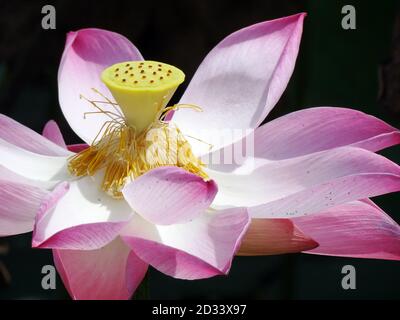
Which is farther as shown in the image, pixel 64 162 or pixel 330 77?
pixel 330 77

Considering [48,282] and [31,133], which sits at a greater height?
[31,133]

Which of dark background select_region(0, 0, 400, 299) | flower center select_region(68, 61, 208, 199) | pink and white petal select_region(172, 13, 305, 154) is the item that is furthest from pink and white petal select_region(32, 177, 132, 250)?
dark background select_region(0, 0, 400, 299)

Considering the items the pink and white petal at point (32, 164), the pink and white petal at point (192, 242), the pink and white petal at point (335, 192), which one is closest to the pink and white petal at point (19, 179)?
Result: the pink and white petal at point (32, 164)

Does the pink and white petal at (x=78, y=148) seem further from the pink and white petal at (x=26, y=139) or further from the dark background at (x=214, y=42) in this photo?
the dark background at (x=214, y=42)

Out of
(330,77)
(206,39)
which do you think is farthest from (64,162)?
(206,39)

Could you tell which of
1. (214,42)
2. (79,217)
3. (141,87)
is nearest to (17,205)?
(79,217)

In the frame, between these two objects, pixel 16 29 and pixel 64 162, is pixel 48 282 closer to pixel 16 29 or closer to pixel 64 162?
pixel 64 162

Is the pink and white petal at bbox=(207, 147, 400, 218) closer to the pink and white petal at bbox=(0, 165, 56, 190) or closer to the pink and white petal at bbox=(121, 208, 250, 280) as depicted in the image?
the pink and white petal at bbox=(121, 208, 250, 280)
